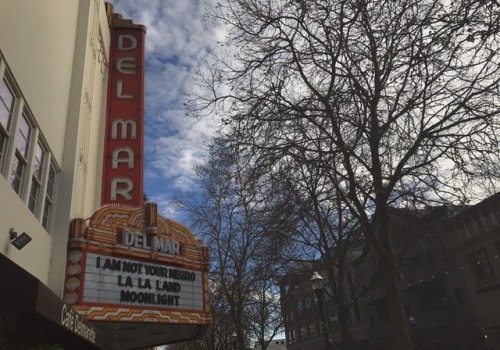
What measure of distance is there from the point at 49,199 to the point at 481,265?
114 feet

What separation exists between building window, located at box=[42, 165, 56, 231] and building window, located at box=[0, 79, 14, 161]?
226 cm

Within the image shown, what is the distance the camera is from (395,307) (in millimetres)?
11984

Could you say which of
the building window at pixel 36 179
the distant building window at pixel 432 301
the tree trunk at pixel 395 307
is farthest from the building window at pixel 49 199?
the distant building window at pixel 432 301

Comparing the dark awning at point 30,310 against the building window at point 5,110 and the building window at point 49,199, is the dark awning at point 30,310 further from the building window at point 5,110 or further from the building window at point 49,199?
the building window at point 49,199

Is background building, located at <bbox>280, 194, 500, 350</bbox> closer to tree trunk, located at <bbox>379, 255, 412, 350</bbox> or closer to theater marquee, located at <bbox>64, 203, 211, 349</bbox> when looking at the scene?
tree trunk, located at <bbox>379, 255, 412, 350</bbox>

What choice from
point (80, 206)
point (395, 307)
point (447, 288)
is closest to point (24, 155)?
point (80, 206)

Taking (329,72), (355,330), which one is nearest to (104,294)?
(329,72)

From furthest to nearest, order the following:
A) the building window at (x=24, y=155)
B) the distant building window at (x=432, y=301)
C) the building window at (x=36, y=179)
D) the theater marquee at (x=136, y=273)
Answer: the distant building window at (x=432, y=301) → the theater marquee at (x=136, y=273) → the building window at (x=36, y=179) → the building window at (x=24, y=155)

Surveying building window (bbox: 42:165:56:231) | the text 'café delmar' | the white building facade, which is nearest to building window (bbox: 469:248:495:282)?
the text 'café delmar'

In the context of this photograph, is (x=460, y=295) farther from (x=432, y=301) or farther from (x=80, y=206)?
(x=80, y=206)

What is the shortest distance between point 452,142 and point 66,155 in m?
10.0

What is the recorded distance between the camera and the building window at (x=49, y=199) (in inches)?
379

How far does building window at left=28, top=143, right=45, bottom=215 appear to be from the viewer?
8.84m

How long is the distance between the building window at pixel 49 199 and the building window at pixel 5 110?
7.40 feet
